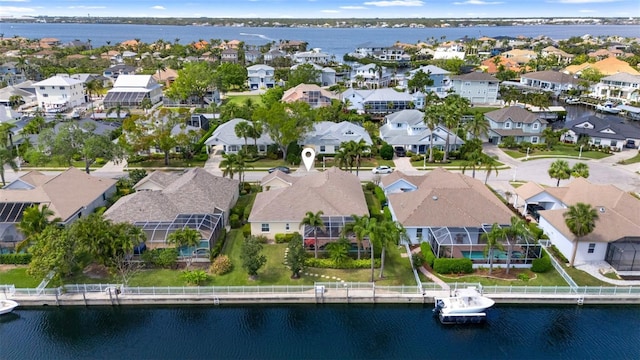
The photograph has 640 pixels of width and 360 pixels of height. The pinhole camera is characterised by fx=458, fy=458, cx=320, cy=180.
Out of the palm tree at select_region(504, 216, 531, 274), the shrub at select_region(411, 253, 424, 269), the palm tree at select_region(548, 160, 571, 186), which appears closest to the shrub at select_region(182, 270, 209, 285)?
the shrub at select_region(411, 253, 424, 269)

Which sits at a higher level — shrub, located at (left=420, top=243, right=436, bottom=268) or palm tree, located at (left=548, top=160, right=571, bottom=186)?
palm tree, located at (left=548, top=160, right=571, bottom=186)

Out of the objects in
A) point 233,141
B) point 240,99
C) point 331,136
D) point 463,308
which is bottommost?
point 463,308

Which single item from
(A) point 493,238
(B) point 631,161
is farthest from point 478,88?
(A) point 493,238

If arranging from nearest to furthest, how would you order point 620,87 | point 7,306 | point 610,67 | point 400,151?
point 7,306 < point 400,151 < point 620,87 < point 610,67

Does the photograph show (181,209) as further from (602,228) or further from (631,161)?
(631,161)

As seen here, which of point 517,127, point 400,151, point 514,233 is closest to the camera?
point 514,233

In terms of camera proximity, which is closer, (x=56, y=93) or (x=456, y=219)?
(x=456, y=219)

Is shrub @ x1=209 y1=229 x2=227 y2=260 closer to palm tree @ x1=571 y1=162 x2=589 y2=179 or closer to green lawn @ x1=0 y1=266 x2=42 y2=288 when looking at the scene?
green lawn @ x1=0 y1=266 x2=42 y2=288
